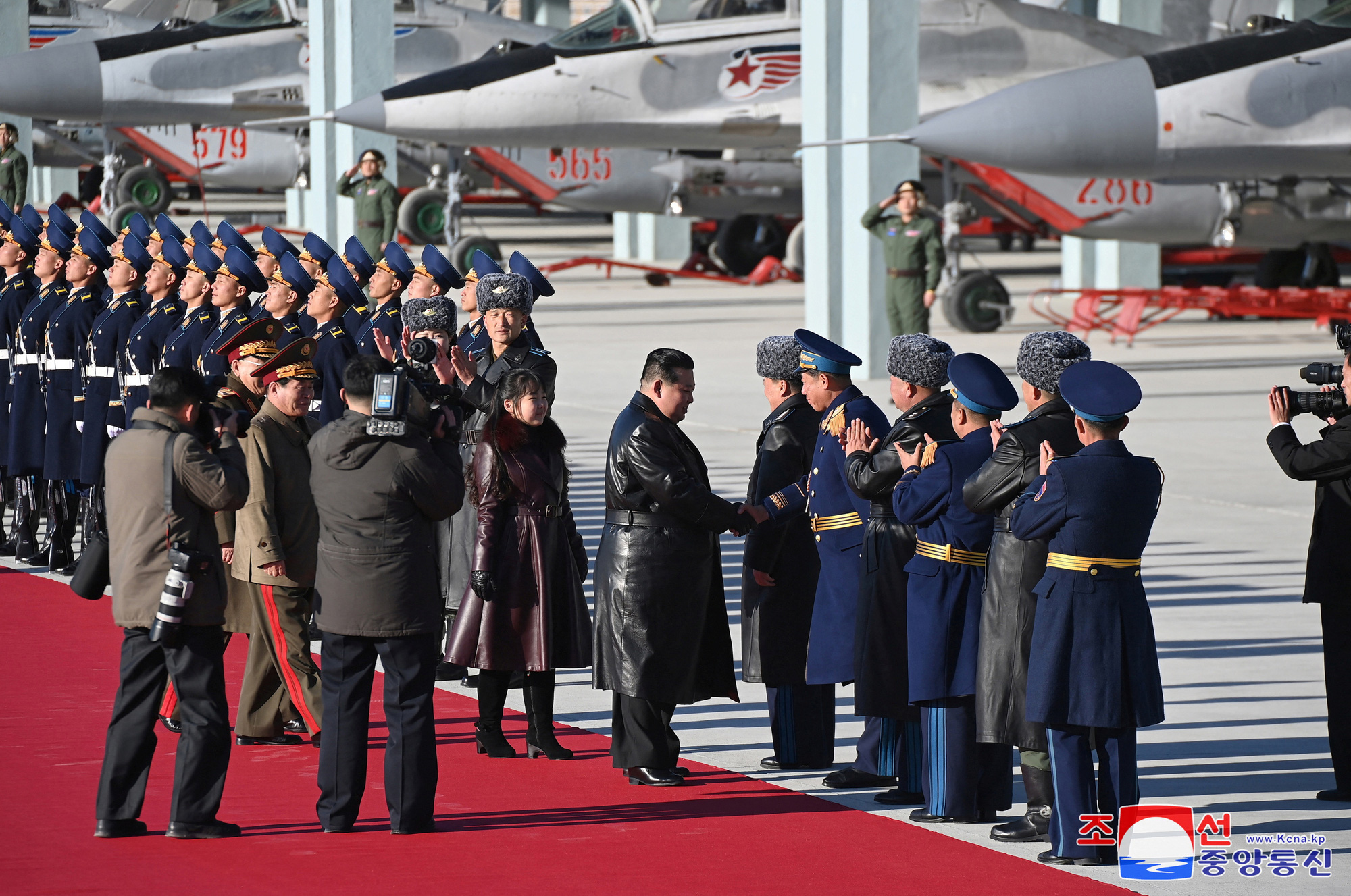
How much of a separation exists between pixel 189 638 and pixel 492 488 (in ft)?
4.07

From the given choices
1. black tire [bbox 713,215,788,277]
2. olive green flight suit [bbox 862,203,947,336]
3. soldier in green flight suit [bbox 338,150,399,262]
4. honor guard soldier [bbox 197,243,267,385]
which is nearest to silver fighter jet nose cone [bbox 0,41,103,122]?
soldier in green flight suit [bbox 338,150,399,262]

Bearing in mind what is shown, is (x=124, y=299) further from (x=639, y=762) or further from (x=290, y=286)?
(x=639, y=762)

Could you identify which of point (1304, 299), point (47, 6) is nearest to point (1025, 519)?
point (1304, 299)

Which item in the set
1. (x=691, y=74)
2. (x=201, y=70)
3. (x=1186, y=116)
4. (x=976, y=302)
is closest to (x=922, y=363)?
(x=1186, y=116)

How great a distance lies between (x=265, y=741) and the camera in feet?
22.3

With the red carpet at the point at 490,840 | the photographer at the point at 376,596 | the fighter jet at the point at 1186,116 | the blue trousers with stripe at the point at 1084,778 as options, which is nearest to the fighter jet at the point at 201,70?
the fighter jet at the point at 1186,116

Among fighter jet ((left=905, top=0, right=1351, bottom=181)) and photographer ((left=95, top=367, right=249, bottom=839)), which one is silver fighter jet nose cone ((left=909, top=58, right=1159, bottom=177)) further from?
photographer ((left=95, top=367, right=249, bottom=839))

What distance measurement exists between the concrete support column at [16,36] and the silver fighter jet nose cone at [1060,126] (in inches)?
515

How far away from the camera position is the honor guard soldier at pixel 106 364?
370 inches

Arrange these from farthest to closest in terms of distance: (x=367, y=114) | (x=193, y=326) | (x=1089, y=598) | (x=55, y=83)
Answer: (x=55, y=83), (x=367, y=114), (x=193, y=326), (x=1089, y=598)

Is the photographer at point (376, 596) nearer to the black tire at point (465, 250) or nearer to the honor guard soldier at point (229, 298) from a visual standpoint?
the honor guard soldier at point (229, 298)

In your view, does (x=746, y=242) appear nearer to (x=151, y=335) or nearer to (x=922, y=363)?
(x=151, y=335)

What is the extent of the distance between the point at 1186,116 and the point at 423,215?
1180 centimetres

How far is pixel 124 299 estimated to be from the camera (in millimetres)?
9492
